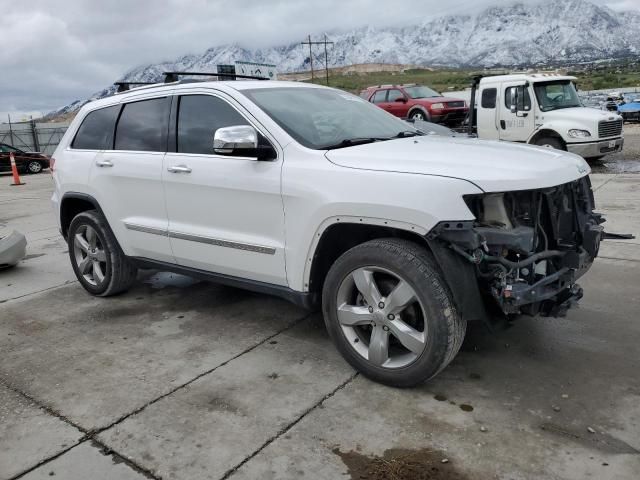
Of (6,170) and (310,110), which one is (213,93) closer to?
(310,110)

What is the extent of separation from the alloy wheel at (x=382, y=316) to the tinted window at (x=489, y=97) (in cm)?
1150

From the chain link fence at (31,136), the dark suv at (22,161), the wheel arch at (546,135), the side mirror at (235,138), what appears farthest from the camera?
the chain link fence at (31,136)

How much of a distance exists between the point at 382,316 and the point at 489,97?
11769 millimetres

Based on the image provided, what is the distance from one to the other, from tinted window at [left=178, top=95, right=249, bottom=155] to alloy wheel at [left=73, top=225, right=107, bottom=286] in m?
1.45

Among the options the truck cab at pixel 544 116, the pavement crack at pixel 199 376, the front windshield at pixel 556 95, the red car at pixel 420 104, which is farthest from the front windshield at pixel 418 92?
the pavement crack at pixel 199 376

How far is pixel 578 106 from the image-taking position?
13.2 meters

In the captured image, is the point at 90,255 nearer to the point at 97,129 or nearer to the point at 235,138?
the point at 97,129

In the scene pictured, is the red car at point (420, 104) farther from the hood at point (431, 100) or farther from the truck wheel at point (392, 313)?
the truck wheel at point (392, 313)

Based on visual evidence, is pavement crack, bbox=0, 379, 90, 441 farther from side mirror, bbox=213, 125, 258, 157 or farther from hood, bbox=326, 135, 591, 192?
hood, bbox=326, 135, 591, 192

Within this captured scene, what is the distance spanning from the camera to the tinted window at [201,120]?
3.96 metres

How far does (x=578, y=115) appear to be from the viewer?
12305mm

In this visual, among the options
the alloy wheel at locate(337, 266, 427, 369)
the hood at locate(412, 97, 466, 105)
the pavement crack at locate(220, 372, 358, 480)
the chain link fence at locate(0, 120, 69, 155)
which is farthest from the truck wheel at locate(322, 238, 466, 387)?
the chain link fence at locate(0, 120, 69, 155)

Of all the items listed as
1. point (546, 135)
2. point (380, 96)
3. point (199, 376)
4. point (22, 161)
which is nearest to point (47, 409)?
point (199, 376)

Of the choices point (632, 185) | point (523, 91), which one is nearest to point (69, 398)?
point (632, 185)
